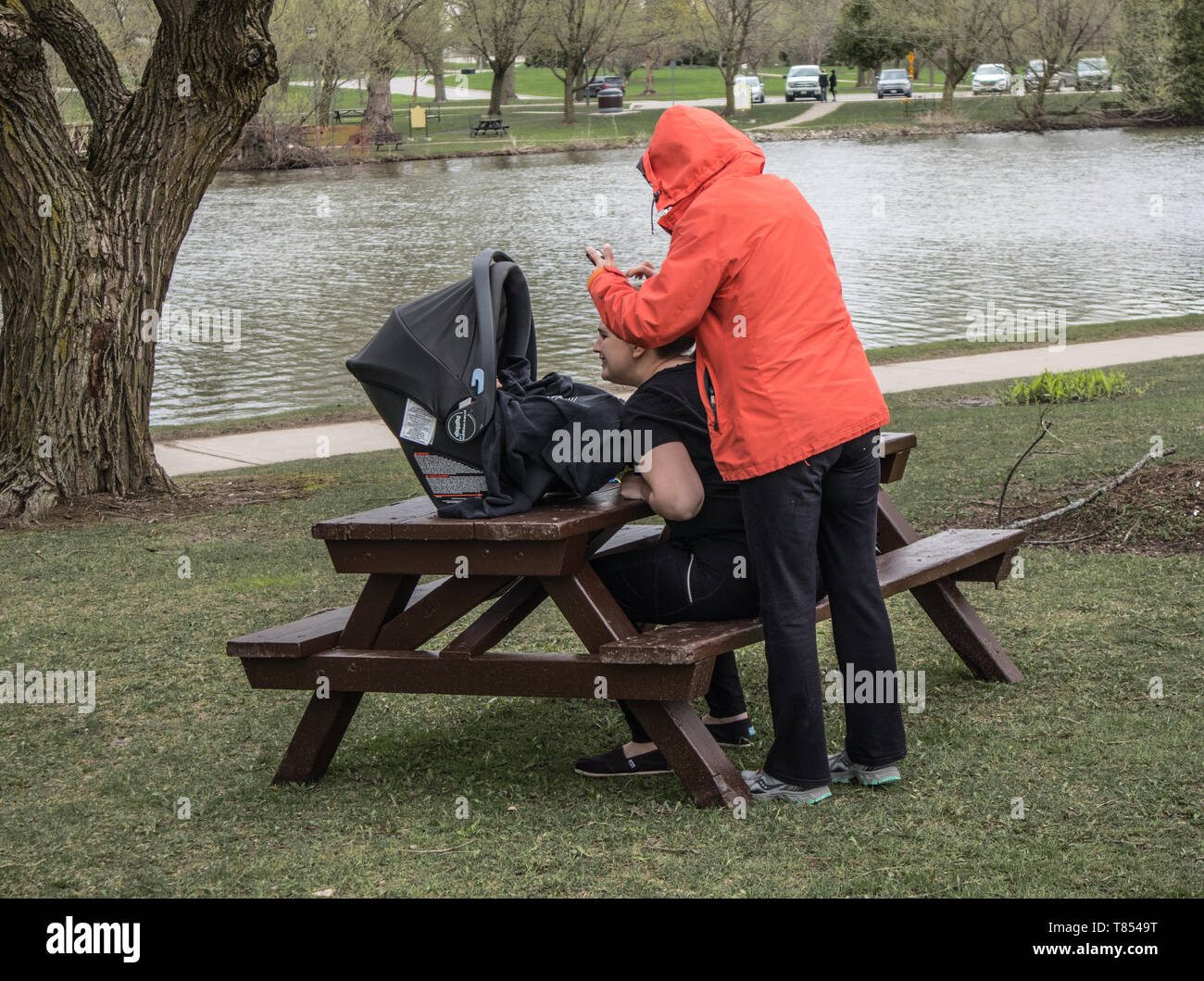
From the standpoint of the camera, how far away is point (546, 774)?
14.0ft

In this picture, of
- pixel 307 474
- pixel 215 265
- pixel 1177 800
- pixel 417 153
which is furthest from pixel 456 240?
pixel 417 153

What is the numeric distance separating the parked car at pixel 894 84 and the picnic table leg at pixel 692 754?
217 ft

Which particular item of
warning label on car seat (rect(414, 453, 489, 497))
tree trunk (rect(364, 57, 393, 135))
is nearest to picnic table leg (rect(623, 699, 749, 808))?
warning label on car seat (rect(414, 453, 489, 497))

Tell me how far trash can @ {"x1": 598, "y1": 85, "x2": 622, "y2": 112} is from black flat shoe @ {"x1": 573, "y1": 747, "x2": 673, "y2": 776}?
6563 centimetres

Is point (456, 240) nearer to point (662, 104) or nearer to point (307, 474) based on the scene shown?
point (307, 474)

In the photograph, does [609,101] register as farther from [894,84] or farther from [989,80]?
[989,80]

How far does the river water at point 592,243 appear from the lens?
16.0 metres

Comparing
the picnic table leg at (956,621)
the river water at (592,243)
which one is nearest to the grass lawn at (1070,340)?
the river water at (592,243)

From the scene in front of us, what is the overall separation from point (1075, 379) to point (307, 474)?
18.5 ft

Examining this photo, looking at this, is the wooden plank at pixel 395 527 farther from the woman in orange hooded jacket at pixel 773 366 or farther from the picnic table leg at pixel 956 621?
the picnic table leg at pixel 956 621

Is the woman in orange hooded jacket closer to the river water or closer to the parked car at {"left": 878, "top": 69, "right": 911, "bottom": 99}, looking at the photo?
the river water

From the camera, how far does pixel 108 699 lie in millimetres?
5133

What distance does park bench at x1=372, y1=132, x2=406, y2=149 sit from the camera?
176ft

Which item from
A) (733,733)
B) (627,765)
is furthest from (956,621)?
(627,765)
